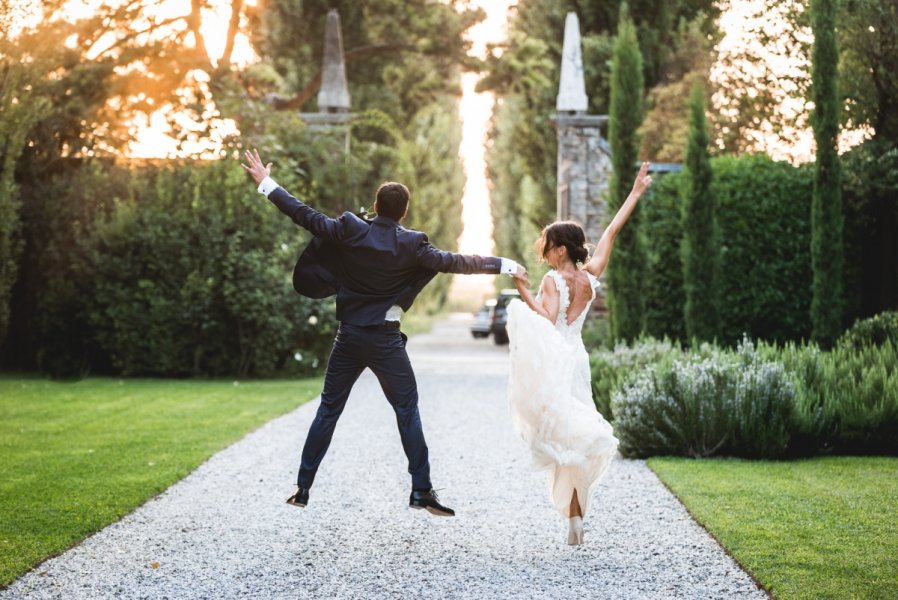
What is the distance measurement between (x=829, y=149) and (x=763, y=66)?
5.30 meters

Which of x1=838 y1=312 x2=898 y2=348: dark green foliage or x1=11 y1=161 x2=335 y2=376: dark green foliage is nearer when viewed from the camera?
x1=838 y1=312 x2=898 y2=348: dark green foliage

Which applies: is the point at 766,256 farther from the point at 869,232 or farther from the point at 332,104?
→ the point at 332,104

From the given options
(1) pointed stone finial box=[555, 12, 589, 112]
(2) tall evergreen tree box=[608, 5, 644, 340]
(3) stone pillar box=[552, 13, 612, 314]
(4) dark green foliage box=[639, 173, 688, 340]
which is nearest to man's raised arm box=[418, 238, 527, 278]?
(2) tall evergreen tree box=[608, 5, 644, 340]

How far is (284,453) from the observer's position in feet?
29.8

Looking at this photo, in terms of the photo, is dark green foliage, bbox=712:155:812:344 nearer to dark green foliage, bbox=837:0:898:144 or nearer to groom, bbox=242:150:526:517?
dark green foliage, bbox=837:0:898:144

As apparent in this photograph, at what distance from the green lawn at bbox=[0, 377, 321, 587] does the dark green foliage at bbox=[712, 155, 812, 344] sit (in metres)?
7.07

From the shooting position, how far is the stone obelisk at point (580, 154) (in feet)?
62.5

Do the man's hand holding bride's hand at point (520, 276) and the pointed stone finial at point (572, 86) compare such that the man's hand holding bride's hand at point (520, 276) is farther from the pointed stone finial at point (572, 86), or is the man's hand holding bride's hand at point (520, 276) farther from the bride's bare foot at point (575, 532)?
the pointed stone finial at point (572, 86)

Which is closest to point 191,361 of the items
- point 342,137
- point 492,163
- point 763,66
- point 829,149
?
point 342,137

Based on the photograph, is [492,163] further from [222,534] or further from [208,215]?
[222,534]

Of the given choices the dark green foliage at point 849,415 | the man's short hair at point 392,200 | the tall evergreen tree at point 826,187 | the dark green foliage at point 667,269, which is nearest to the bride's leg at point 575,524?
the man's short hair at point 392,200

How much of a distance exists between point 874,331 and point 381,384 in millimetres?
8037

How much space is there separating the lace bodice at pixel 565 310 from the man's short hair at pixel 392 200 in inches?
37.0

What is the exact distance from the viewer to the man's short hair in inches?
224
